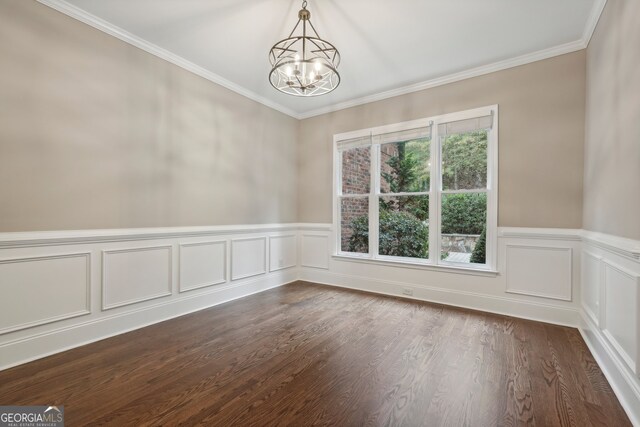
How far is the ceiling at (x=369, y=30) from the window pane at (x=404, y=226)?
1611mm

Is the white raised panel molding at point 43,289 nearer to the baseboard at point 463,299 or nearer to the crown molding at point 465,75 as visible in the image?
the baseboard at point 463,299

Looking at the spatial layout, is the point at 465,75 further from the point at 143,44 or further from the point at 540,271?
the point at 143,44

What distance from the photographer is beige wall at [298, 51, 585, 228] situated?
289 cm

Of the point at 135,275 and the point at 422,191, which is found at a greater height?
the point at 422,191

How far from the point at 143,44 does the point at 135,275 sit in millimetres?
2324

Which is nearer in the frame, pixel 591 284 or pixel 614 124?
pixel 614 124

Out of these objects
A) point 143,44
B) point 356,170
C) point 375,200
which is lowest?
point 375,200

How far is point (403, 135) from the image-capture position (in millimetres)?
3934

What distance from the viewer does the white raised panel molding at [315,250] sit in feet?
15.1

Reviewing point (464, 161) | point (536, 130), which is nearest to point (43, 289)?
point (464, 161)

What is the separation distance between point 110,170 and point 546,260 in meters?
4.44

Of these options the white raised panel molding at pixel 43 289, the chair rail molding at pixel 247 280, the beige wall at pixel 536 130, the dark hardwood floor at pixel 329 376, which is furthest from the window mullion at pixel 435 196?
the white raised panel molding at pixel 43 289

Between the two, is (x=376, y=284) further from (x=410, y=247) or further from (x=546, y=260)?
(x=546, y=260)

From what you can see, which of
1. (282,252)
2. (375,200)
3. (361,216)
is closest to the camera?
(375,200)
